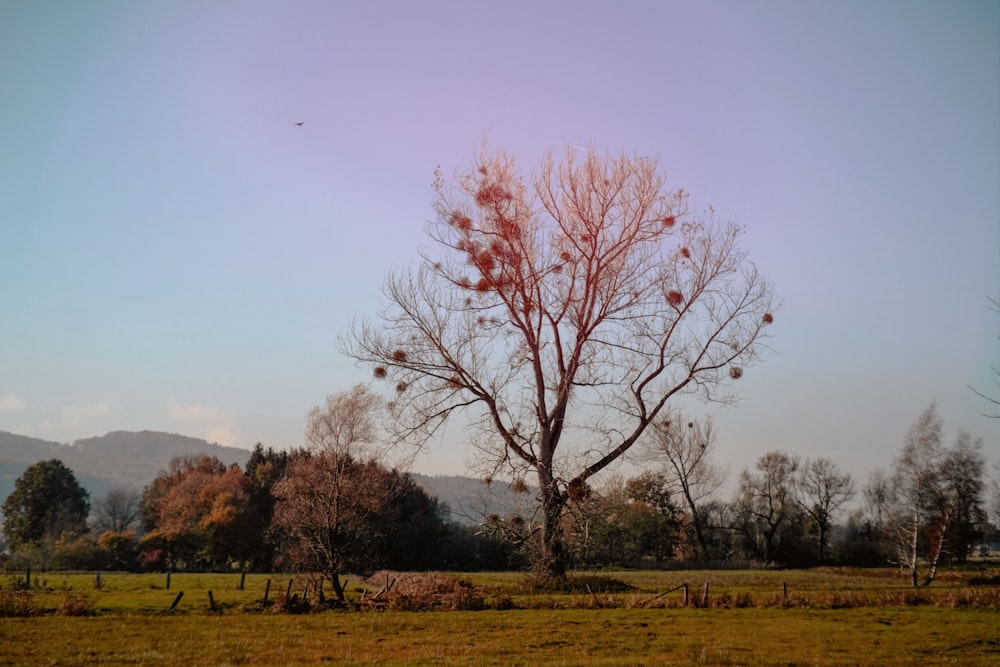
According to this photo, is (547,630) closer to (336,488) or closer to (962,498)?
(336,488)

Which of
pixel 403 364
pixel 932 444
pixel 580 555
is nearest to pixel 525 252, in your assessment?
pixel 403 364

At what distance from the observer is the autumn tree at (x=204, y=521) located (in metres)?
49.6

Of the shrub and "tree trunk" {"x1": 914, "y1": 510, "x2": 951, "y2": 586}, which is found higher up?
"tree trunk" {"x1": 914, "y1": 510, "x2": 951, "y2": 586}

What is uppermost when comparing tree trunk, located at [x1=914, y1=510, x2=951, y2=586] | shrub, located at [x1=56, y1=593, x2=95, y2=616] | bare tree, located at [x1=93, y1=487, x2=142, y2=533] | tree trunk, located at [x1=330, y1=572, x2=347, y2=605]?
tree trunk, located at [x1=914, y1=510, x2=951, y2=586]

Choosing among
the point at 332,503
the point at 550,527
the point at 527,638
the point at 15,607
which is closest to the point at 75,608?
the point at 15,607

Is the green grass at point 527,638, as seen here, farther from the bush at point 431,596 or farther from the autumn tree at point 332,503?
the autumn tree at point 332,503

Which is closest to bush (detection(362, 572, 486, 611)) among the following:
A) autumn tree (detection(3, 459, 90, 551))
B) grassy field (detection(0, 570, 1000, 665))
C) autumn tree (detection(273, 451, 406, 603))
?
grassy field (detection(0, 570, 1000, 665))

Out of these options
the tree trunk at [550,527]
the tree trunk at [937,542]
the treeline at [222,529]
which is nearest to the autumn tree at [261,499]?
the treeline at [222,529]

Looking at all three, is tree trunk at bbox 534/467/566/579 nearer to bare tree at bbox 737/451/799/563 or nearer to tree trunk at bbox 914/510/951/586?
Result: tree trunk at bbox 914/510/951/586

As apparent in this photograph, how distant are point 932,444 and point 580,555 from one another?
66.5ft

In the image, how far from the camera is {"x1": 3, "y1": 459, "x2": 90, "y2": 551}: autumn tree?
60688 millimetres

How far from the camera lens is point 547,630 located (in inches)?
653

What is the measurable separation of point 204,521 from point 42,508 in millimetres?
24610

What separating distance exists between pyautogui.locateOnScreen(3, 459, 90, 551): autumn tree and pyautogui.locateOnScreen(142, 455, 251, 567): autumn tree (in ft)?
31.1
